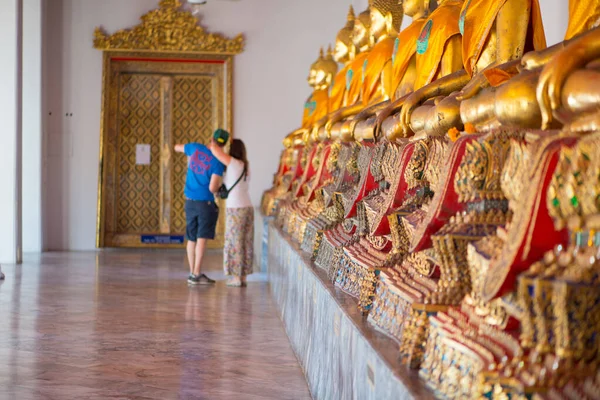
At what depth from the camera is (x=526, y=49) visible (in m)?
3.08

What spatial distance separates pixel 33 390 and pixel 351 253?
5.14 feet

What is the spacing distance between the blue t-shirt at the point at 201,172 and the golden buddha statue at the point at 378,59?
5.48 ft

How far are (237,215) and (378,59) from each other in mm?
2108

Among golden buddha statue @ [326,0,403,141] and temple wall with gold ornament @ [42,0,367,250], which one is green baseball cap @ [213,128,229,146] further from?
temple wall with gold ornament @ [42,0,367,250]

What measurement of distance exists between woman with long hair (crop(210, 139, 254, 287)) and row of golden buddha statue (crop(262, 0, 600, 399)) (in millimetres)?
3484

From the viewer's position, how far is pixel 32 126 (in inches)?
390

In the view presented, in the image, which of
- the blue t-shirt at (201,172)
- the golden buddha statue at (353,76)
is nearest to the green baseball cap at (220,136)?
the blue t-shirt at (201,172)

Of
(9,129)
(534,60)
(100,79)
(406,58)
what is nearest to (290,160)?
(9,129)

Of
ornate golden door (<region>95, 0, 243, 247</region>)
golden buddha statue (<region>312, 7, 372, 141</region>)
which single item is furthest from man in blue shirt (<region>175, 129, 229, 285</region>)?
ornate golden door (<region>95, 0, 243, 247</region>)

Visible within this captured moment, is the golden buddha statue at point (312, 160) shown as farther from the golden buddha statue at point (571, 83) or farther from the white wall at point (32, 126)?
→ the golden buddha statue at point (571, 83)

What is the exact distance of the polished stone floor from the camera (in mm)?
3766

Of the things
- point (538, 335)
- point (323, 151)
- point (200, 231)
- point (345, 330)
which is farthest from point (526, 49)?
point (200, 231)

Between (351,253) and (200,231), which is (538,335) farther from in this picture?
(200,231)

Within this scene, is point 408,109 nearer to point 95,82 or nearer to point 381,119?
point 381,119
